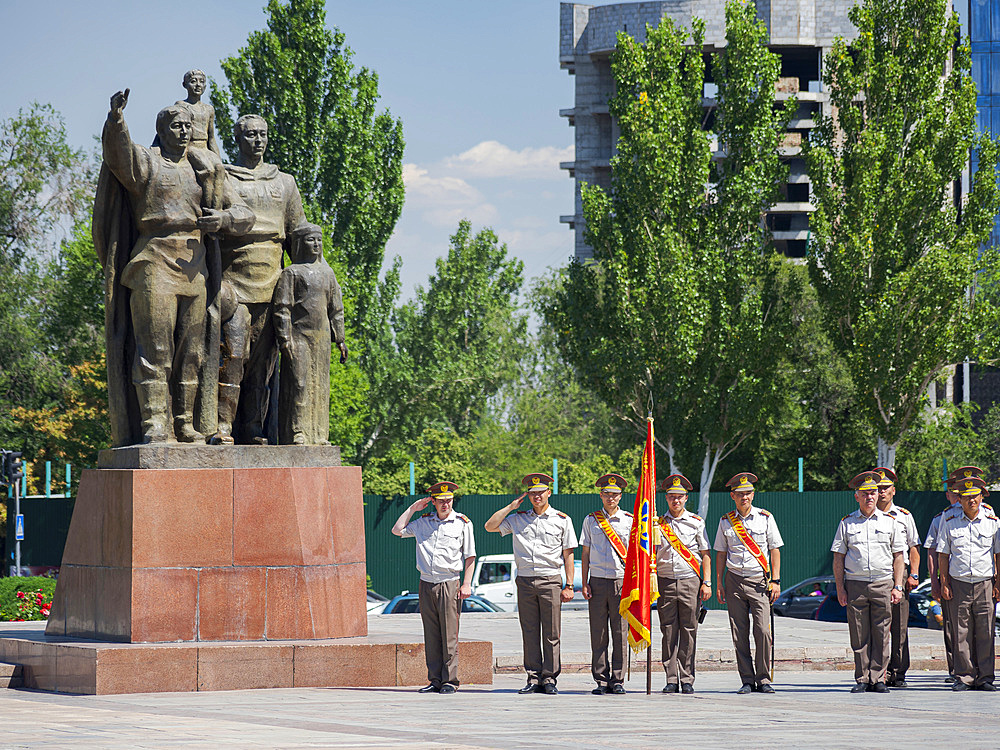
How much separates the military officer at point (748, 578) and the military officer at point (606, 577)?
84 centimetres

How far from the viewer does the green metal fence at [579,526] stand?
28094 mm

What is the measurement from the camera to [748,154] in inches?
1310

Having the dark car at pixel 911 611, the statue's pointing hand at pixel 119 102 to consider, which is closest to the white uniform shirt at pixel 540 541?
the statue's pointing hand at pixel 119 102

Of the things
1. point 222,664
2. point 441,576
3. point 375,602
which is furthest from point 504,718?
point 375,602

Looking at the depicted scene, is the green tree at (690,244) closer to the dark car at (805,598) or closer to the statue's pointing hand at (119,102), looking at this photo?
the dark car at (805,598)

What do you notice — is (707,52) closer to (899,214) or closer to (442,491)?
(899,214)

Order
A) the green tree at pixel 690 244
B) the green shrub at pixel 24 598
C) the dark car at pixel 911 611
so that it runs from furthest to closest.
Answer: the green tree at pixel 690 244 < the dark car at pixel 911 611 < the green shrub at pixel 24 598

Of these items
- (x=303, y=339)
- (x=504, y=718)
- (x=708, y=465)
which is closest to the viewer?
(x=504, y=718)

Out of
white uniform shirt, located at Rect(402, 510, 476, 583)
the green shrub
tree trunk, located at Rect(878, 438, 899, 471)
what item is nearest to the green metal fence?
tree trunk, located at Rect(878, 438, 899, 471)

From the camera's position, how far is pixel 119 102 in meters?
11.3

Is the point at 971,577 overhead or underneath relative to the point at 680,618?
overhead

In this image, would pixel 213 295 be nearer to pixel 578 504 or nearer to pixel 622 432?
pixel 578 504

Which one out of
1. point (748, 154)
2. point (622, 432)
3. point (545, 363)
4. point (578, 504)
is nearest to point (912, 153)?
point (748, 154)

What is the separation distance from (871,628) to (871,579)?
1.32ft
